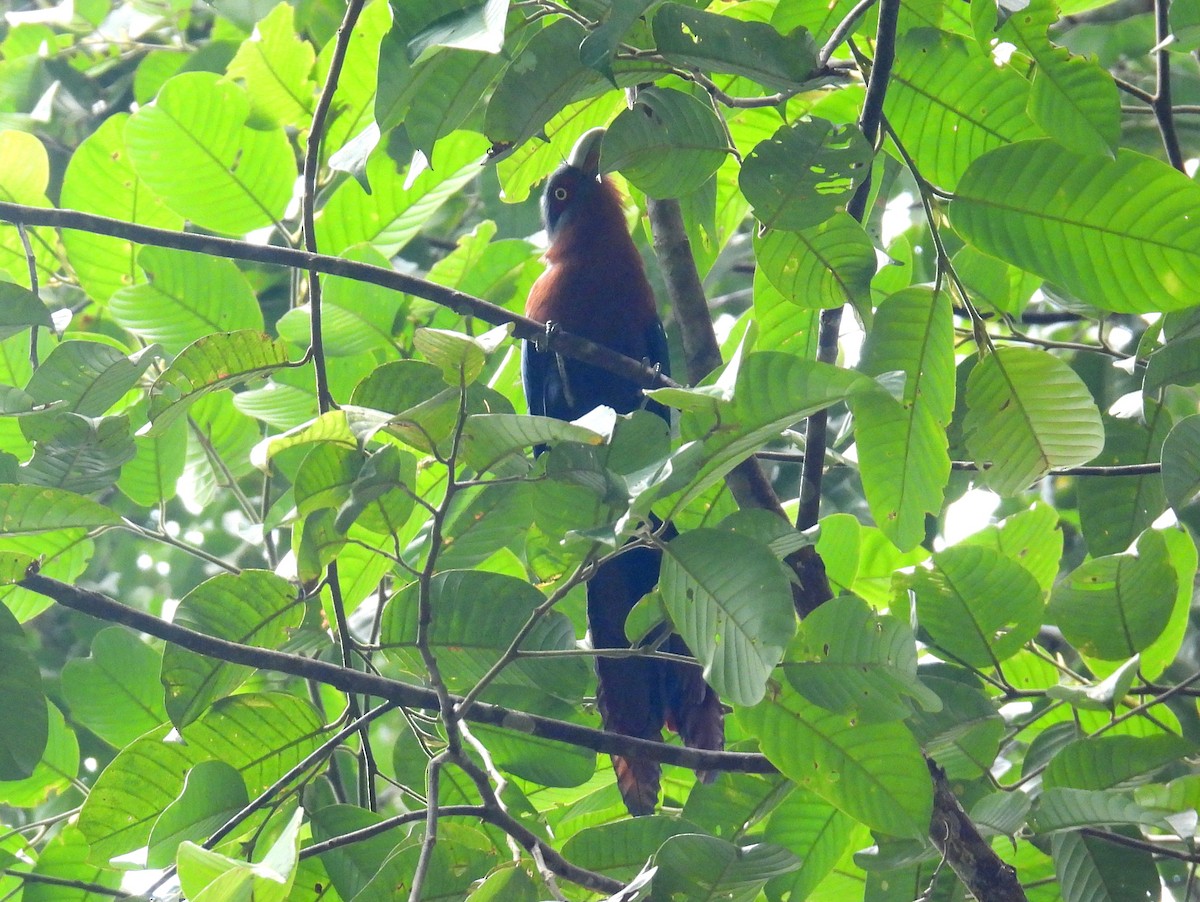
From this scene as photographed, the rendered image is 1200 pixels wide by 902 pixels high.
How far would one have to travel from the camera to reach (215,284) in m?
2.02

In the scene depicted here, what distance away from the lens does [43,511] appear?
138 cm

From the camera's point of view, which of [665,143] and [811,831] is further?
[811,831]

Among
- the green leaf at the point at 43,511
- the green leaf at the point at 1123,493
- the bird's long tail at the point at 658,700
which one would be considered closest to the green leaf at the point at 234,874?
the green leaf at the point at 43,511

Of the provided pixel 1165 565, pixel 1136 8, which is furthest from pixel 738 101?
pixel 1136 8

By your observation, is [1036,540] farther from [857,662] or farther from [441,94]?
[441,94]

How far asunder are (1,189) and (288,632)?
973 millimetres

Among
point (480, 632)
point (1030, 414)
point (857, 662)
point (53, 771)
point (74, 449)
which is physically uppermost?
point (1030, 414)

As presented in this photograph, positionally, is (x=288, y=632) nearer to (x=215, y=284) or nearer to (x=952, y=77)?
(x=215, y=284)

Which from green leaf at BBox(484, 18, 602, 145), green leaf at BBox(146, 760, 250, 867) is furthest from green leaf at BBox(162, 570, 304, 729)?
green leaf at BBox(484, 18, 602, 145)

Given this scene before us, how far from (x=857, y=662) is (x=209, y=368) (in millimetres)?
877

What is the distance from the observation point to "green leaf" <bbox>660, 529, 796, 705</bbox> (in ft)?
3.65

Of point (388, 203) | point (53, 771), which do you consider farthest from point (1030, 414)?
point (53, 771)

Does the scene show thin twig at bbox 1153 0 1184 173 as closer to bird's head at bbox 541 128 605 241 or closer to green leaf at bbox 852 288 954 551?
green leaf at bbox 852 288 954 551

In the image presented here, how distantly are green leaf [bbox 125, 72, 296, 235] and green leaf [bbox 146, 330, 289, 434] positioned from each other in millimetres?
608
